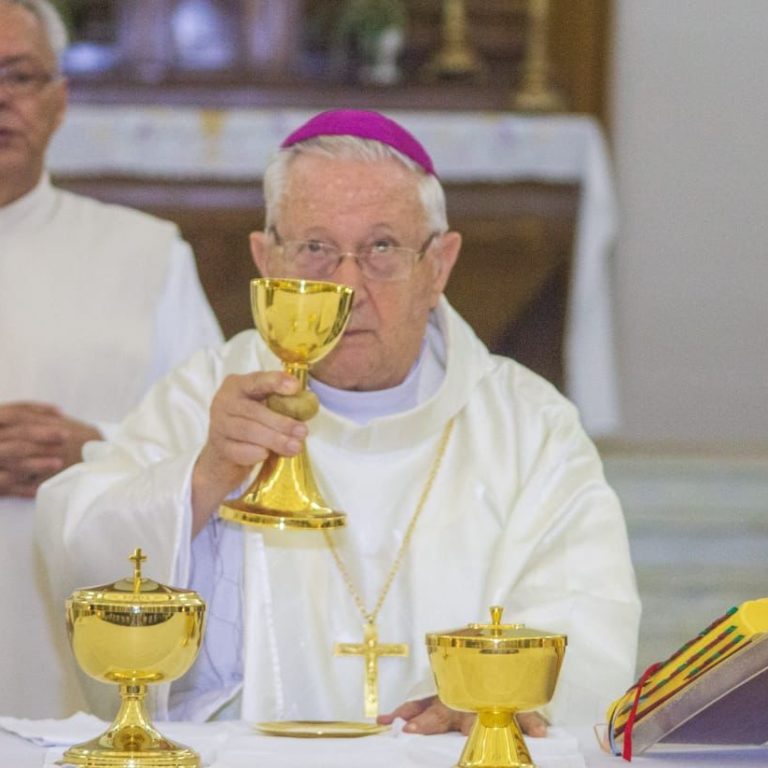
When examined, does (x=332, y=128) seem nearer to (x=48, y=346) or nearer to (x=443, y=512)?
(x=443, y=512)

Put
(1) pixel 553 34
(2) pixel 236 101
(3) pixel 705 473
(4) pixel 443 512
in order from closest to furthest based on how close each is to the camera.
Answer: (4) pixel 443 512 → (3) pixel 705 473 → (2) pixel 236 101 → (1) pixel 553 34

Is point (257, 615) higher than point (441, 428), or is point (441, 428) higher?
point (441, 428)

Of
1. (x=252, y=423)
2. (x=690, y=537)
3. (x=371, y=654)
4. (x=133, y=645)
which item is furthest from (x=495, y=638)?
(x=690, y=537)

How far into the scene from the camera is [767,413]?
10695mm

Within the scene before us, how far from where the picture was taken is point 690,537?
8008 mm

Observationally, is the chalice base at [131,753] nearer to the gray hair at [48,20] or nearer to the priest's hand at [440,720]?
the priest's hand at [440,720]

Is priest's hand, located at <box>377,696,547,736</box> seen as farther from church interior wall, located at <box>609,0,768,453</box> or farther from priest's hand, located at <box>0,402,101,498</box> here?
church interior wall, located at <box>609,0,768,453</box>

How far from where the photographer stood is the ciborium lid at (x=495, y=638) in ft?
9.02

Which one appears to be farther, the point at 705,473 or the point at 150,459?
the point at 705,473

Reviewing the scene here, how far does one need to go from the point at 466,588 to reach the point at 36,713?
1.38 meters

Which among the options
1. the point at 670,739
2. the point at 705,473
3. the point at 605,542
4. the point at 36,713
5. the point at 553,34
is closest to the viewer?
the point at 670,739

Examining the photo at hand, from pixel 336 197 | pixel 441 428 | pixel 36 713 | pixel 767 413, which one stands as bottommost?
pixel 767 413

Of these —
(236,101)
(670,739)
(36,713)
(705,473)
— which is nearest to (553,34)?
(236,101)

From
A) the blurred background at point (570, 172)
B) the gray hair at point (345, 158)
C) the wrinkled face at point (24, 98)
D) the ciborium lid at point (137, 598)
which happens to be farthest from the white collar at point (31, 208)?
the blurred background at point (570, 172)
